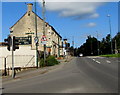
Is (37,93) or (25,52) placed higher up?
(25,52)

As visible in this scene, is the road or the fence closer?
the road

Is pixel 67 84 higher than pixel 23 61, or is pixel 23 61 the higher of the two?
pixel 23 61

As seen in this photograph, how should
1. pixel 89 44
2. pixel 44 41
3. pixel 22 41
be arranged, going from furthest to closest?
pixel 89 44
pixel 22 41
pixel 44 41

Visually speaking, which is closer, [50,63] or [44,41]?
[44,41]

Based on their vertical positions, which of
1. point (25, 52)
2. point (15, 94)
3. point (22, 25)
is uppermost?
point (22, 25)

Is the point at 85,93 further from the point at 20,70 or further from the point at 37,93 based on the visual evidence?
the point at 20,70

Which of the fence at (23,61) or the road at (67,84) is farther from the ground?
the fence at (23,61)

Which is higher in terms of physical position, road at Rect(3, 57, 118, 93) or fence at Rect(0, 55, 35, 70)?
fence at Rect(0, 55, 35, 70)

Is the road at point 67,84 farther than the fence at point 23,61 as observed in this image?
No

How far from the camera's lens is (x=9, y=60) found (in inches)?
1127

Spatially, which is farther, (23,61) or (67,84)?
(23,61)

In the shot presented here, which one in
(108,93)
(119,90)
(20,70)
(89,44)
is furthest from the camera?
(89,44)

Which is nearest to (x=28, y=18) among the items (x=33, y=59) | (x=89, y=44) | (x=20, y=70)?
(x=33, y=59)

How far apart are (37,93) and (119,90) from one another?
134 inches
